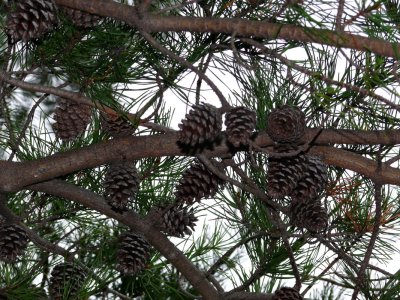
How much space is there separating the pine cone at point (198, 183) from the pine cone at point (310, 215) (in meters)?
0.13

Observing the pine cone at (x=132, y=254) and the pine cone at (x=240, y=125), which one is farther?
the pine cone at (x=132, y=254)

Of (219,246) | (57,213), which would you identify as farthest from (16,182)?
(219,246)

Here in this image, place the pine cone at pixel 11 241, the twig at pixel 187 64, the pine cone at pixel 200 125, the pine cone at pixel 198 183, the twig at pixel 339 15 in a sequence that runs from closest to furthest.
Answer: the twig at pixel 339 15 → the twig at pixel 187 64 → the pine cone at pixel 200 125 → the pine cone at pixel 198 183 → the pine cone at pixel 11 241

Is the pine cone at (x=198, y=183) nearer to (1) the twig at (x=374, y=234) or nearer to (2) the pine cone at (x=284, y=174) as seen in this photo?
(2) the pine cone at (x=284, y=174)

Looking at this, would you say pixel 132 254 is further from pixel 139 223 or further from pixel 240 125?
pixel 240 125

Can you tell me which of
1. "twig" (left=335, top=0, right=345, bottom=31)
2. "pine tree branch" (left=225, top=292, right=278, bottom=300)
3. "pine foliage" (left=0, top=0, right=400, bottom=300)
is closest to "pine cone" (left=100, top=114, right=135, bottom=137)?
"pine foliage" (left=0, top=0, right=400, bottom=300)

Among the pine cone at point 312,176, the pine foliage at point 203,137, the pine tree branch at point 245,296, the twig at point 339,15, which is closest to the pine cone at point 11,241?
the pine foliage at point 203,137

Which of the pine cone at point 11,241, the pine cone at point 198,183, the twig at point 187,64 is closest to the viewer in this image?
the twig at point 187,64

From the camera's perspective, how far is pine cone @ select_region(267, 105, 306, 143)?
1.16 m

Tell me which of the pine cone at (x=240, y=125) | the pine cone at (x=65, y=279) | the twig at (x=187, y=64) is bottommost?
the pine cone at (x=65, y=279)

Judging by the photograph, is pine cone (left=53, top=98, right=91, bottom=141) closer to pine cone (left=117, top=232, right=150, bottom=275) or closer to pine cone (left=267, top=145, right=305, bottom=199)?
pine cone (left=117, top=232, right=150, bottom=275)

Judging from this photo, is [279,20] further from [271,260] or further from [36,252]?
[36,252]

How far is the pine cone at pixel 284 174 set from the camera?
1218mm

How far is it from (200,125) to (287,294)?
0.34 meters
